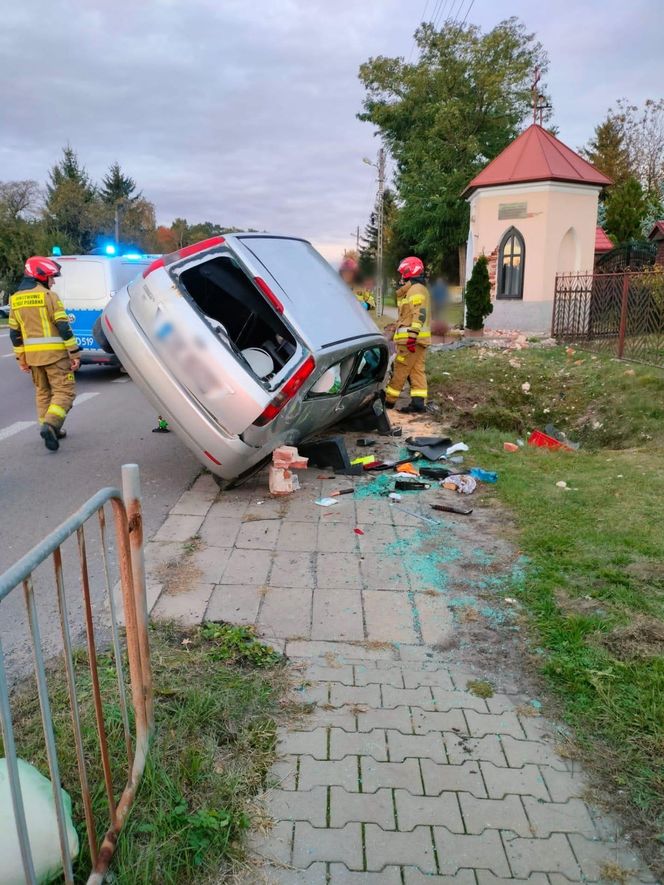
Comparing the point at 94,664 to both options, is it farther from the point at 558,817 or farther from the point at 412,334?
the point at 412,334

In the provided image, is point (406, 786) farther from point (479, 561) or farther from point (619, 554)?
point (619, 554)

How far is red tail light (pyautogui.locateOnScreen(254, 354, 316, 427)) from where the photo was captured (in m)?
5.08

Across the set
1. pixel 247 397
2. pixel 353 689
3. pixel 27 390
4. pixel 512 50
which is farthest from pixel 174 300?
pixel 512 50

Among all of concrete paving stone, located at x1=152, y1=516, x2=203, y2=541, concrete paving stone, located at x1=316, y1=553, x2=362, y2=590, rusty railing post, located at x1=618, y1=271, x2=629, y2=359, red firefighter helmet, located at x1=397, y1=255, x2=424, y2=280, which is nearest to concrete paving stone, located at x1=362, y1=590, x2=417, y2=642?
concrete paving stone, located at x1=316, y1=553, x2=362, y2=590

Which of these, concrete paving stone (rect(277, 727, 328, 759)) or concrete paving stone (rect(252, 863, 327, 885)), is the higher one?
concrete paving stone (rect(277, 727, 328, 759))

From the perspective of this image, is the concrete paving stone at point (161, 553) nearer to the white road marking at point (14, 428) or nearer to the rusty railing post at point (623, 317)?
the white road marking at point (14, 428)

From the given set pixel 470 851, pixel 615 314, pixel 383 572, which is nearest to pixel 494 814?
pixel 470 851

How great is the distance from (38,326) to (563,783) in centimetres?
636

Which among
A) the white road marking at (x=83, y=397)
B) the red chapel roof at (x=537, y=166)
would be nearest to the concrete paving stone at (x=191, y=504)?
the white road marking at (x=83, y=397)

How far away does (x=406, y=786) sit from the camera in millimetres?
2553

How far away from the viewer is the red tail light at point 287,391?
5.08 metres

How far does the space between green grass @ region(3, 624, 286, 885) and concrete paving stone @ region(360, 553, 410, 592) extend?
99 cm

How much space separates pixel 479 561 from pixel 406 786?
2.16 m

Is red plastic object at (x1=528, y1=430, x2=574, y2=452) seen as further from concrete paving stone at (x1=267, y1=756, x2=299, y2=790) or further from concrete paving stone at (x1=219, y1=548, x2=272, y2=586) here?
concrete paving stone at (x1=267, y1=756, x2=299, y2=790)
